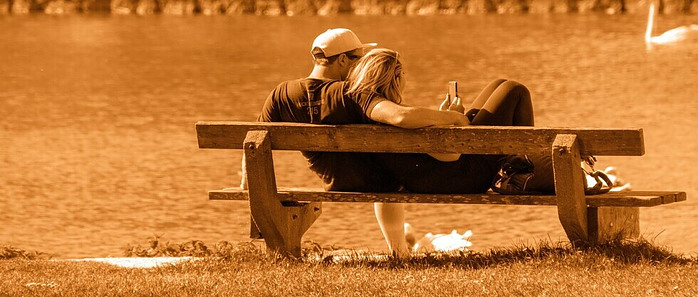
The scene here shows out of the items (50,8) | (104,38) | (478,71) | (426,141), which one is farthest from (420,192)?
(50,8)

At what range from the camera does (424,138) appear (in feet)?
18.6

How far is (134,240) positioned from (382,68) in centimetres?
473

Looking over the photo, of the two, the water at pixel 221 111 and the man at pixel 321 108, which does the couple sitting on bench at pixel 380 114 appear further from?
the water at pixel 221 111

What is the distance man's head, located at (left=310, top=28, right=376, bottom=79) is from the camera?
6.01 m

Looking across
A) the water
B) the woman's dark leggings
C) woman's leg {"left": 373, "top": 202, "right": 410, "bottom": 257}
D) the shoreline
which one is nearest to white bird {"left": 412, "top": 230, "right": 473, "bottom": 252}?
the water

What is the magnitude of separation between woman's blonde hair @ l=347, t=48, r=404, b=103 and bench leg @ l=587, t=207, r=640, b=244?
3.28 ft

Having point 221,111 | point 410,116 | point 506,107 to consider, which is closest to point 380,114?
point 410,116

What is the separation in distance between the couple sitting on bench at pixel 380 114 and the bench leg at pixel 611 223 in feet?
0.84

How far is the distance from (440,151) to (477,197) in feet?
0.88

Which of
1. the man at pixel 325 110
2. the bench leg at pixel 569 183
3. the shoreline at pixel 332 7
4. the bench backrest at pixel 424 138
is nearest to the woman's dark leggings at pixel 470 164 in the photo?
the man at pixel 325 110

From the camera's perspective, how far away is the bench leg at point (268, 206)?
19.3ft

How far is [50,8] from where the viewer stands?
165 ft

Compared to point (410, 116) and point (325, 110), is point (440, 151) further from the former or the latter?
point (325, 110)

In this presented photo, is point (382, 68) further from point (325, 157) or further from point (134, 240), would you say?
point (134, 240)
